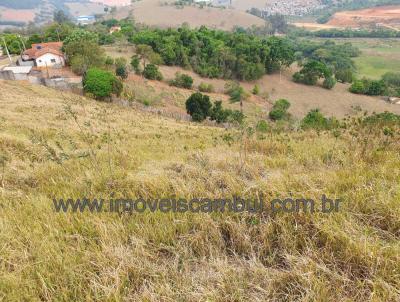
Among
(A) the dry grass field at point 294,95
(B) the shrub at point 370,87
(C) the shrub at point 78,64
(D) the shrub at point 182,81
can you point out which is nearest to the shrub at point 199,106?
(A) the dry grass field at point 294,95

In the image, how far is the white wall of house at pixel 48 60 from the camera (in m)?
47.1

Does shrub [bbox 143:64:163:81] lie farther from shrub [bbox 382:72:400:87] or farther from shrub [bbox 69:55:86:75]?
shrub [bbox 382:72:400:87]

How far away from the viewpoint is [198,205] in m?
2.92

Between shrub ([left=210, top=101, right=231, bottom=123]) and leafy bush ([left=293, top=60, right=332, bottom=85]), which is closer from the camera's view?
shrub ([left=210, top=101, right=231, bottom=123])

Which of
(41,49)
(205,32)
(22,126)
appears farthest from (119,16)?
(22,126)

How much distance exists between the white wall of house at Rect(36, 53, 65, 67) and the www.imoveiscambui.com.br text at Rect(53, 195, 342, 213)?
51.9 m

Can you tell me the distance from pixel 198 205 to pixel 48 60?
5291 centimetres

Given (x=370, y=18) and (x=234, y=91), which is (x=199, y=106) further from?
(x=370, y=18)

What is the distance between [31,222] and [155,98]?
40689 millimetres

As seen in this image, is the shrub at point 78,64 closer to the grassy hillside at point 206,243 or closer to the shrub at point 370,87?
the grassy hillside at point 206,243

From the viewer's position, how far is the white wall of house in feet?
155

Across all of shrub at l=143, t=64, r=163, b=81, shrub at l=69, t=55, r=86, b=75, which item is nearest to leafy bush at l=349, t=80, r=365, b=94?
shrub at l=143, t=64, r=163, b=81

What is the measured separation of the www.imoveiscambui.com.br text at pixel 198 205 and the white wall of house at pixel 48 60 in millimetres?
51854

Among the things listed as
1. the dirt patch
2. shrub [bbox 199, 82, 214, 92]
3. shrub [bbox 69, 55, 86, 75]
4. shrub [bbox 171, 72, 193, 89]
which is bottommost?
shrub [bbox 199, 82, 214, 92]
